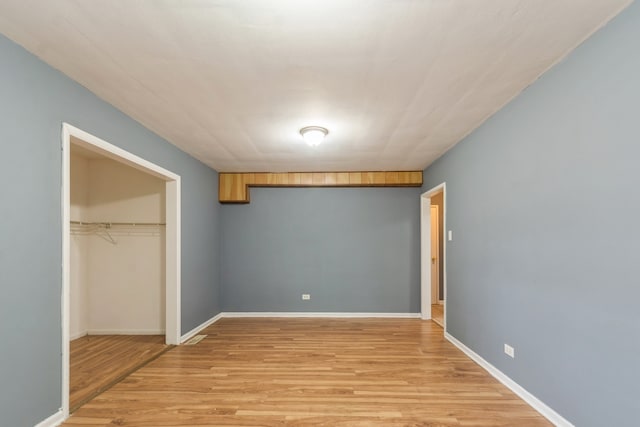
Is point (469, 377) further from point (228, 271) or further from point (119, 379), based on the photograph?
point (228, 271)

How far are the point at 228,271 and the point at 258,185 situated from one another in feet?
5.40

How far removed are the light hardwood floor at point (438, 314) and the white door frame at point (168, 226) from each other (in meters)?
3.98

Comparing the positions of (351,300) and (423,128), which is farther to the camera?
(351,300)

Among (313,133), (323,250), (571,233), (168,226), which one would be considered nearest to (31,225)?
(168,226)

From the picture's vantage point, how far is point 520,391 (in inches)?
100

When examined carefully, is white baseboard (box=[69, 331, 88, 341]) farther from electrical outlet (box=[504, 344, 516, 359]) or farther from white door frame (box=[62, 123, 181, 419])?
electrical outlet (box=[504, 344, 516, 359])

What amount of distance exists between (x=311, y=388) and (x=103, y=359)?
7.96 feet

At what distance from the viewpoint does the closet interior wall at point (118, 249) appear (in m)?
4.32

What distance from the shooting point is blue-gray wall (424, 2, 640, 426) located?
5.38ft

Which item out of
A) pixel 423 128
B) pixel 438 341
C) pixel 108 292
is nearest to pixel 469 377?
pixel 438 341

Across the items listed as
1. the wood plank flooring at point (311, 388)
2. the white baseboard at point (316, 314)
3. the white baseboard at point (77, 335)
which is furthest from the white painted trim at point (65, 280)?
the white baseboard at point (316, 314)

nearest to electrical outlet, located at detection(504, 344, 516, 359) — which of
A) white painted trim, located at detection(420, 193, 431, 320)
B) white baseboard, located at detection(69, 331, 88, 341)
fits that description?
white painted trim, located at detection(420, 193, 431, 320)

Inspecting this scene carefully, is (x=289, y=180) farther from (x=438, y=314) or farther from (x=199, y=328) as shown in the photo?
(x=438, y=314)

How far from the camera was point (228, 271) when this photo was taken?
18.0 feet
